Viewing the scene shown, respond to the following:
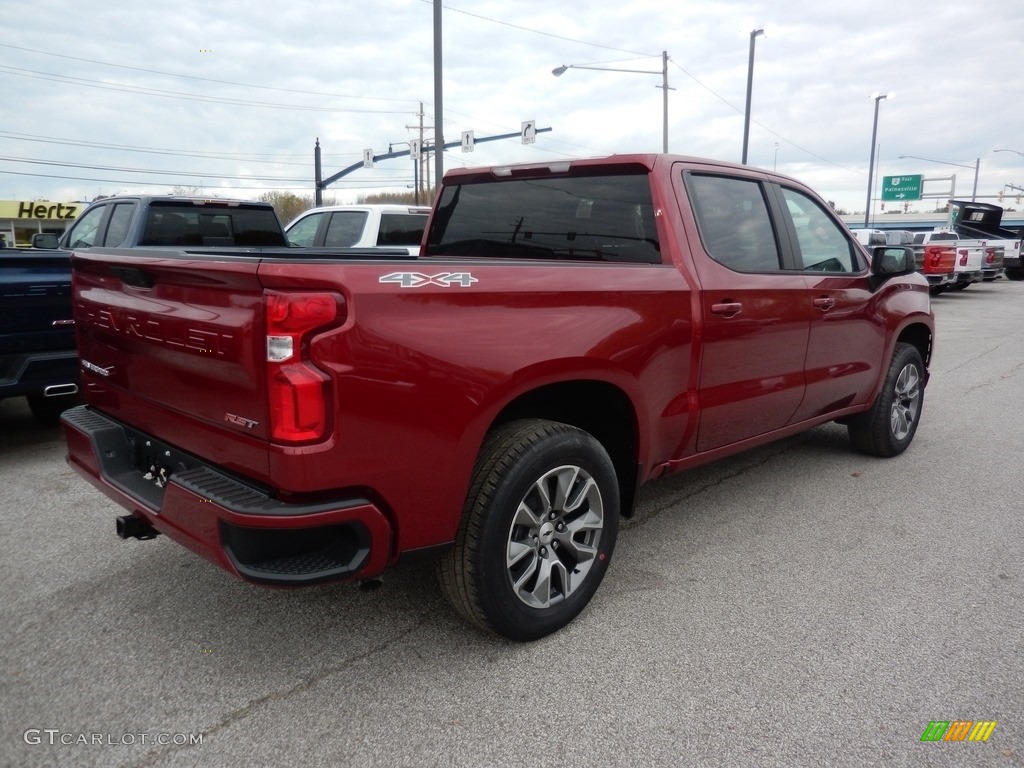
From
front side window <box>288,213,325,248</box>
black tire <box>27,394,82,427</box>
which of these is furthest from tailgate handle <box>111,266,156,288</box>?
front side window <box>288,213,325,248</box>

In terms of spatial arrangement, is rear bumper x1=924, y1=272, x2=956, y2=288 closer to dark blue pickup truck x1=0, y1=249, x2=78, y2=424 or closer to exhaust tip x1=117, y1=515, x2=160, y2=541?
dark blue pickup truck x1=0, y1=249, x2=78, y2=424

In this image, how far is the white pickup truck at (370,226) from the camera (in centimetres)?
923

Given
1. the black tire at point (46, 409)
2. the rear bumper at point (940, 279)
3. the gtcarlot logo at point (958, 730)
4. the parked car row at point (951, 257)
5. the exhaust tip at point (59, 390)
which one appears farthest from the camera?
the rear bumper at point (940, 279)

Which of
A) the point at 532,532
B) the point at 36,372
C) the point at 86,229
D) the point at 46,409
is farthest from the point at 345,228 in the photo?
the point at 532,532

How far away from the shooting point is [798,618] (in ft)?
10.2

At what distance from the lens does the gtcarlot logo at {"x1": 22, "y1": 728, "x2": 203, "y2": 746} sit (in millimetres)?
2346

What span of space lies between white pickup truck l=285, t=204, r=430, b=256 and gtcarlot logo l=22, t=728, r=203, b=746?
23.5ft

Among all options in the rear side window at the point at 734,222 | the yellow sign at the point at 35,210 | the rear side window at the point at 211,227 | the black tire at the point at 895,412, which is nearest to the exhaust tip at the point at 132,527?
the rear side window at the point at 734,222

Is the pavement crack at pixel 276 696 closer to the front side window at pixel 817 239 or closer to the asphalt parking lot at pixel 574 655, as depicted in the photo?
the asphalt parking lot at pixel 574 655

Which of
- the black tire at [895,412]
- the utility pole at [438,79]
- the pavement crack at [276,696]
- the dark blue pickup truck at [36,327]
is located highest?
the utility pole at [438,79]

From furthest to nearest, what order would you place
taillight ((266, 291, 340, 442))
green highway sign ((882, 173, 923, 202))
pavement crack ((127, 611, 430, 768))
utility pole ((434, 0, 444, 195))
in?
green highway sign ((882, 173, 923, 202)), utility pole ((434, 0, 444, 195)), pavement crack ((127, 611, 430, 768)), taillight ((266, 291, 340, 442))

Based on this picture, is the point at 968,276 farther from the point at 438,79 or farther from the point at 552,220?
the point at 552,220

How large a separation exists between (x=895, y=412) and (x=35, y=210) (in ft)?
163

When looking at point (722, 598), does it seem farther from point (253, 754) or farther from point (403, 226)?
point (403, 226)
